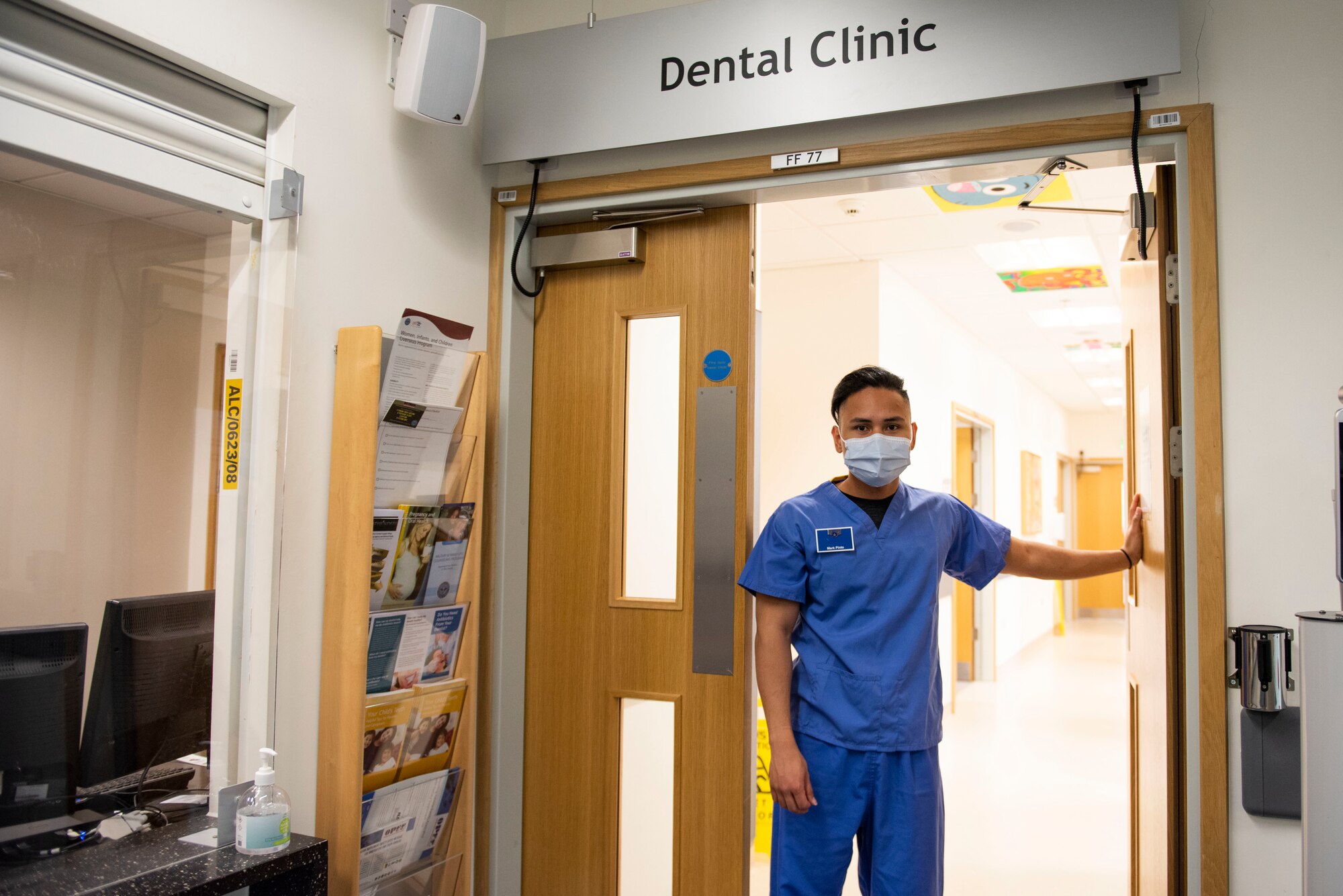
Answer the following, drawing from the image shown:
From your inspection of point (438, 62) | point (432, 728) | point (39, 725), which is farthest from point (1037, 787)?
point (39, 725)

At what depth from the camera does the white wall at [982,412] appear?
5695 mm

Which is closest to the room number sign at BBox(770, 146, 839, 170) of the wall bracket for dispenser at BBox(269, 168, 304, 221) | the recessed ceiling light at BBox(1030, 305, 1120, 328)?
the wall bracket for dispenser at BBox(269, 168, 304, 221)

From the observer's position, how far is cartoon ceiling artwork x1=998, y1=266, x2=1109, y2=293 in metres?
5.53

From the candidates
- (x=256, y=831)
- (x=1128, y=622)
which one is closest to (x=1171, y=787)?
(x=1128, y=622)

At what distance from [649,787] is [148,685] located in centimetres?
130

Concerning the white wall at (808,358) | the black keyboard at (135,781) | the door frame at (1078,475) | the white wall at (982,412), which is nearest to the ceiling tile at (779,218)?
the white wall at (808,358)

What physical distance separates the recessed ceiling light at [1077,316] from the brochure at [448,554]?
18.3ft

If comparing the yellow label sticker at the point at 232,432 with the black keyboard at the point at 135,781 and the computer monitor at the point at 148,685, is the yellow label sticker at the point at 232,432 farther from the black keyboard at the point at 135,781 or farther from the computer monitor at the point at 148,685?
the black keyboard at the point at 135,781

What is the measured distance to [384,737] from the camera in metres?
1.97

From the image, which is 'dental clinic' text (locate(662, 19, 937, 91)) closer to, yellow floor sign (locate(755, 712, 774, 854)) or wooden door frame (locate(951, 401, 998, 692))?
yellow floor sign (locate(755, 712, 774, 854))

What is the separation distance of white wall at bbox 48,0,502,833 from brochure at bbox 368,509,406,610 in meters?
0.12

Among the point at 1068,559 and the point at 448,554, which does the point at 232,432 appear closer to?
the point at 448,554

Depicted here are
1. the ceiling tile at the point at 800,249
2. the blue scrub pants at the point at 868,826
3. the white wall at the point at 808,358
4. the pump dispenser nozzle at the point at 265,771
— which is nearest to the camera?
the pump dispenser nozzle at the point at 265,771

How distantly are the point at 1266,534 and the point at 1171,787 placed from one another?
602mm
